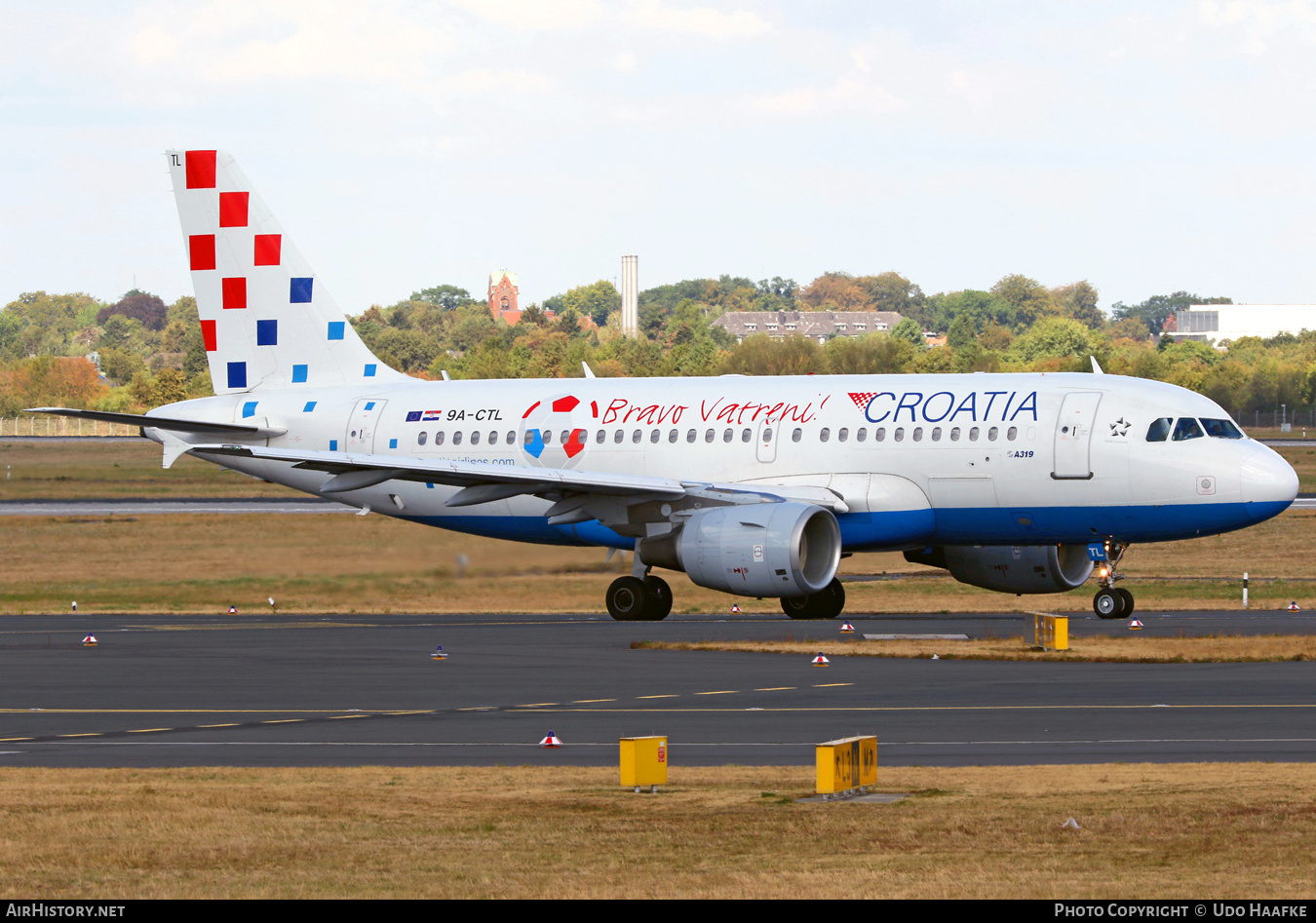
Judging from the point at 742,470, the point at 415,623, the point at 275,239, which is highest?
the point at 275,239

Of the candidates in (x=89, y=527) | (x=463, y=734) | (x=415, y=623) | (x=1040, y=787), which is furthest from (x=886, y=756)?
(x=89, y=527)

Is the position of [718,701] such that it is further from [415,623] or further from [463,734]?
[415,623]

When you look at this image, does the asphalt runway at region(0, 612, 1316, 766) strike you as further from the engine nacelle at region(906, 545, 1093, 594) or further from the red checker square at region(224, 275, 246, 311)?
the red checker square at region(224, 275, 246, 311)

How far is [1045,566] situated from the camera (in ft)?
132

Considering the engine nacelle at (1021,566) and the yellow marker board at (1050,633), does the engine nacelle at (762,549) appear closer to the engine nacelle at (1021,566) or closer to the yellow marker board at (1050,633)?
the engine nacelle at (1021,566)

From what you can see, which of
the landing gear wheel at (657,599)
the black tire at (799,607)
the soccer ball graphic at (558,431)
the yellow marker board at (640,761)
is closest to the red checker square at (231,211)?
the soccer ball graphic at (558,431)

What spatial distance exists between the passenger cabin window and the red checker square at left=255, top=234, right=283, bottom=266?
21270mm

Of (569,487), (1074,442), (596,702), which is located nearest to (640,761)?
(596,702)

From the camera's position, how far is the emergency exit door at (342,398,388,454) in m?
44.7

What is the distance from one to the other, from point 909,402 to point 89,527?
112 ft

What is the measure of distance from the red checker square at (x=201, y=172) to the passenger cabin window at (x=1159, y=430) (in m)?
23.0

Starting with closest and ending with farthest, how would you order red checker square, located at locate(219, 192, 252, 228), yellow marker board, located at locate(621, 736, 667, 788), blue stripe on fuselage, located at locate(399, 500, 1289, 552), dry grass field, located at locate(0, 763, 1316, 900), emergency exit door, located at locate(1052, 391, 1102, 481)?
dry grass field, located at locate(0, 763, 1316, 900)
yellow marker board, located at locate(621, 736, 667, 788)
blue stripe on fuselage, located at locate(399, 500, 1289, 552)
emergency exit door, located at locate(1052, 391, 1102, 481)
red checker square, located at locate(219, 192, 252, 228)

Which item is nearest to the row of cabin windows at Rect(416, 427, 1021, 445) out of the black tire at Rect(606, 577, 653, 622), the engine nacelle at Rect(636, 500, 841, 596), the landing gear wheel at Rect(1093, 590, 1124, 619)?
the engine nacelle at Rect(636, 500, 841, 596)

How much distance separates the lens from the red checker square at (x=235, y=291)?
1825 inches
